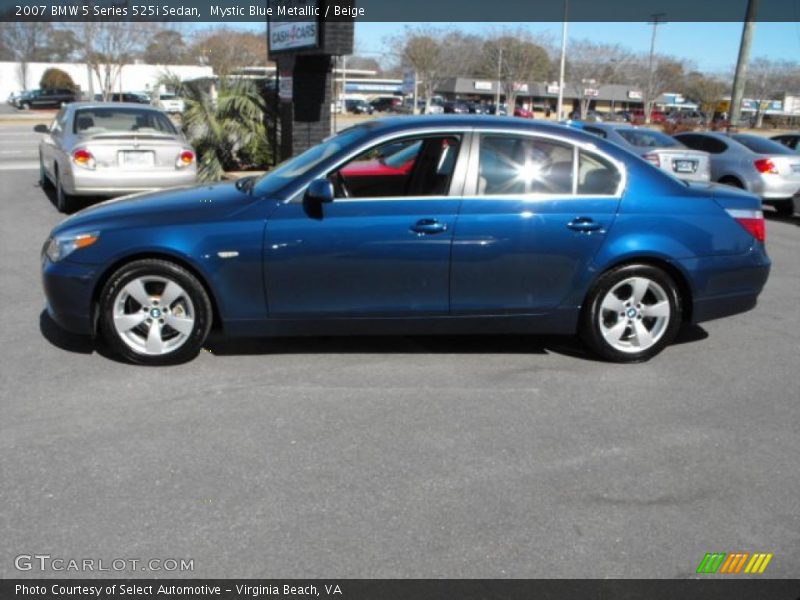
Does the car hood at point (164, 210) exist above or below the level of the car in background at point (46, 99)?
above

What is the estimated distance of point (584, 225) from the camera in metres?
5.32

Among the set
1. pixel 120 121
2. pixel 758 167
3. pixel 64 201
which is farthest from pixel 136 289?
pixel 758 167

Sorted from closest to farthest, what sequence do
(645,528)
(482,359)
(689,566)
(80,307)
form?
1. (689,566)
2. (645,528)
3. (80,307)
4. (482,359)

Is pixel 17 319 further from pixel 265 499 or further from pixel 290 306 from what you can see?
pixel 265 499

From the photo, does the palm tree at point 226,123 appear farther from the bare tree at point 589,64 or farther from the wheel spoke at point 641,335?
the bare tree at point 589,64

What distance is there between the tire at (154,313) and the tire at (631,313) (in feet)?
8.61

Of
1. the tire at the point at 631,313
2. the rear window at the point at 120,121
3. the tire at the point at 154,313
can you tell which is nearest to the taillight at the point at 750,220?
the tire at the point at 631,313

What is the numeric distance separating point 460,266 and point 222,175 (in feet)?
32.0

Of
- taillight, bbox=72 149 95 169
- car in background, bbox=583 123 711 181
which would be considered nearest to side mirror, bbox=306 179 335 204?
taillight, bbox=72 149 95 169

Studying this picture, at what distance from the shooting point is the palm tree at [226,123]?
570 inches

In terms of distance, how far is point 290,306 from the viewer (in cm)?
516

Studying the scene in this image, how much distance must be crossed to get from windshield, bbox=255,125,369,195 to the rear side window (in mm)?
1506

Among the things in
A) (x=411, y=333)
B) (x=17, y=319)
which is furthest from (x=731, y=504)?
(x=17, y=319)

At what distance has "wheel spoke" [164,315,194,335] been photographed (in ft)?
16.9
